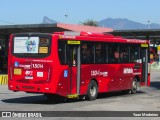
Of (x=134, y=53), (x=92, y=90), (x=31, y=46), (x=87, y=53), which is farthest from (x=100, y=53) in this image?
(x=31, y=46)

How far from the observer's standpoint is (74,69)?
18969mm

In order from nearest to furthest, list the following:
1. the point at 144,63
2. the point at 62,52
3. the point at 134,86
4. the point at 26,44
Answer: the point at 62,52 → the point at 26,44 → the point at 134,86 → the point at 144,63

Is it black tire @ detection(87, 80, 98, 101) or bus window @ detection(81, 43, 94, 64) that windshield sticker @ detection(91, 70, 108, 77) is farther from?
bus window @ detection(81, 43, 94, 64)

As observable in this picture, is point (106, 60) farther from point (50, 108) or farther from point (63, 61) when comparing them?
point (50, 108)

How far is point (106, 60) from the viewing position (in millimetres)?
21188

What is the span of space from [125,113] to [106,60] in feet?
21.8

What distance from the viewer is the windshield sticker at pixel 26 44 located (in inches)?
722

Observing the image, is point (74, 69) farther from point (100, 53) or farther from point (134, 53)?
point (134, 53)

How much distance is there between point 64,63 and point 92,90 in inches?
95.4

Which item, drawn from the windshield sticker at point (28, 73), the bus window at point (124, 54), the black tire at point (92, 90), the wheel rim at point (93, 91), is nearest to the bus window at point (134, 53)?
the bus window at point (124, 54)

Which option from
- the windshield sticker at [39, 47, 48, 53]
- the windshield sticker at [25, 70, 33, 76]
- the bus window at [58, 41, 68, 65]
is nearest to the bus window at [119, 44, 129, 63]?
the bus window at [58, 41, 68, 65]

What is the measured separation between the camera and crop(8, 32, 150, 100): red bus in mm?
18016

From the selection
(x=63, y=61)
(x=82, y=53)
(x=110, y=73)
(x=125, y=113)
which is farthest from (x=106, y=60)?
(x=125, y=113)

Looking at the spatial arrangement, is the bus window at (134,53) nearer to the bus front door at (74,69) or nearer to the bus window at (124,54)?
the bus window at (124,54)
